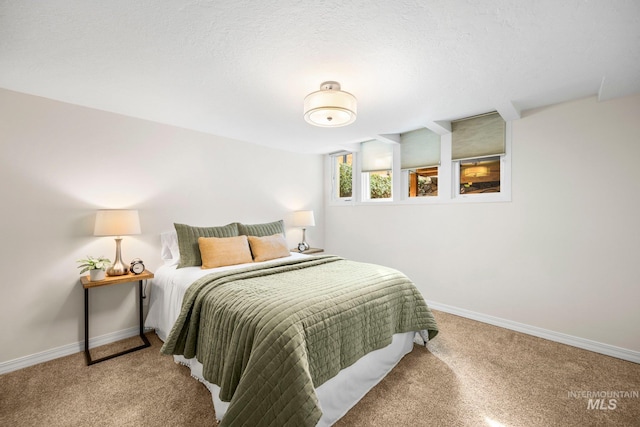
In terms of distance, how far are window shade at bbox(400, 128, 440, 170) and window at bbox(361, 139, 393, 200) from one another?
243 millimetres

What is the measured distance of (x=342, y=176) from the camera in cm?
469

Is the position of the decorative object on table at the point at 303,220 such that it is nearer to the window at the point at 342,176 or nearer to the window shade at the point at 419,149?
the window at the point at 342,176

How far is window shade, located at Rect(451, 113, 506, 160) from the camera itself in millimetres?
2953

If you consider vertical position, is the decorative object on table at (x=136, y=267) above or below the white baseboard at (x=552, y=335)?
above

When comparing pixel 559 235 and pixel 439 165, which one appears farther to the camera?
pixel 439 165

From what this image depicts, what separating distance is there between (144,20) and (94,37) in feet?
1.25

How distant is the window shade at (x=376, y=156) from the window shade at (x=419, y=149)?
244 mm

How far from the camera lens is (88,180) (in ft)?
8.42

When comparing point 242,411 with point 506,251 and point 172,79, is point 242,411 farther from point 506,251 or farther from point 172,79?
point 506,251

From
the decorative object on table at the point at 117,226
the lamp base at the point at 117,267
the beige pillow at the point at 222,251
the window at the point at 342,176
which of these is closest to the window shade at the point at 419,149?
the window at the point at 342,176

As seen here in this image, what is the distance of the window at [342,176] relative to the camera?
4590 millimetres

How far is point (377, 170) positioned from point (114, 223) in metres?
3.19

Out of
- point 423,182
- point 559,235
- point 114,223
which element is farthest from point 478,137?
point 114,223

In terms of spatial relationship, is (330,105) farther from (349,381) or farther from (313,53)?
(349,381)
